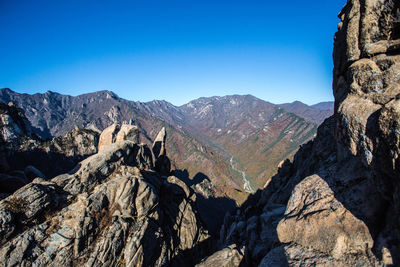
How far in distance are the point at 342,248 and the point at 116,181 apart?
28114 millimetres

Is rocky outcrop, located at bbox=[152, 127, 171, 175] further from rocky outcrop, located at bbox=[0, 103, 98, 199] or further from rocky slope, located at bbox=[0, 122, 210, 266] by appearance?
rocky slope, located at bbox=[0, 122, 210, 266]

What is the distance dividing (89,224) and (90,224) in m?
0.12

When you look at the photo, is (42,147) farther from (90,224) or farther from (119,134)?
(90,224)

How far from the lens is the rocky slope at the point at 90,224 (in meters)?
19.9

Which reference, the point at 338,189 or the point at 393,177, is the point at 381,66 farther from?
the point at 338,189

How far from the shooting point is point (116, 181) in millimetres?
28812

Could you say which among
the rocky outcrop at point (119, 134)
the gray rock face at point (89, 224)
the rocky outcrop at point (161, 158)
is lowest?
the gray rock face at point (89, 224)

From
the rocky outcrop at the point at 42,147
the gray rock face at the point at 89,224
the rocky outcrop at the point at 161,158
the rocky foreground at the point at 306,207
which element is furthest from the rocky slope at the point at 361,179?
the rocky outcrop at the point at 42,147

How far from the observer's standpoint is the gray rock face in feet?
65.2

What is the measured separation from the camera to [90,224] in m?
23.3

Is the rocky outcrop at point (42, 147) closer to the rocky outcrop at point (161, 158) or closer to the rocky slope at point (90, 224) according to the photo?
the rocky outcrop at point (161, 158)

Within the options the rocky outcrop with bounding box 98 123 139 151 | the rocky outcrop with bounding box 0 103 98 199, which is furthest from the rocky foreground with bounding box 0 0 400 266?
the rocky outcrop with bounding box 0 103 98 199

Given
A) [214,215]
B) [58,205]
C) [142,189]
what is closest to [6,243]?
[58,205]

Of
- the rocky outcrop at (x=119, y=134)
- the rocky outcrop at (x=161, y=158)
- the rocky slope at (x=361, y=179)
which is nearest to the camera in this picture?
the rocky slope at (x=361, y=179)
